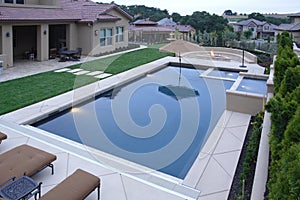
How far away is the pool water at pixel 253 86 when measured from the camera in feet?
39.8

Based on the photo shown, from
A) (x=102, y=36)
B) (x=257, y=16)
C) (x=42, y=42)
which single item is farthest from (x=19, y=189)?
(x=257, y=16)

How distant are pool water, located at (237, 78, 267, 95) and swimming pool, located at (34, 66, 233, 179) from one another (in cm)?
107

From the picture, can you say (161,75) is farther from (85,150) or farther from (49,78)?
(85,150)

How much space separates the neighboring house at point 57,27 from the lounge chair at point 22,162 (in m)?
12.4

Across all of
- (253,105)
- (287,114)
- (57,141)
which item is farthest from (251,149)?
(57,141)

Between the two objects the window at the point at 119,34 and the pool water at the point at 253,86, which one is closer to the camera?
the pool water at the point at 253,86

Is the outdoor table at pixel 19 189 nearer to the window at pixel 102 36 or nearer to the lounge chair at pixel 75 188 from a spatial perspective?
the lounge chair at pixel 75 188

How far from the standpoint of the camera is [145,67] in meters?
18.9

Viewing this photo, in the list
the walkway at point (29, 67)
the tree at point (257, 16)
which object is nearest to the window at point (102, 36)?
the walkway at point (29, 67)

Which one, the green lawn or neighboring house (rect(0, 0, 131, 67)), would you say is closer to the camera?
the green lawn

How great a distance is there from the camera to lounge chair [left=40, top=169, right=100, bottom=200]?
4863 millimetres

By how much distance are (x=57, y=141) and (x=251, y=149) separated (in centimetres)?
519

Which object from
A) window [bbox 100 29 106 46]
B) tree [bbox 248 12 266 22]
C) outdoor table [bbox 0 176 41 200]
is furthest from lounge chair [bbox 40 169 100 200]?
tree [bbox 248 12 266 22]

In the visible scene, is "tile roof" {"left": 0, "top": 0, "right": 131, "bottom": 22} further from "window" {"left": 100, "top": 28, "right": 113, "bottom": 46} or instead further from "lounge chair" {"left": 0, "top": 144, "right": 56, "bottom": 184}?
"lounge chair" {"left": 0, "top": 144, "right": 56, "bottom": 184}
